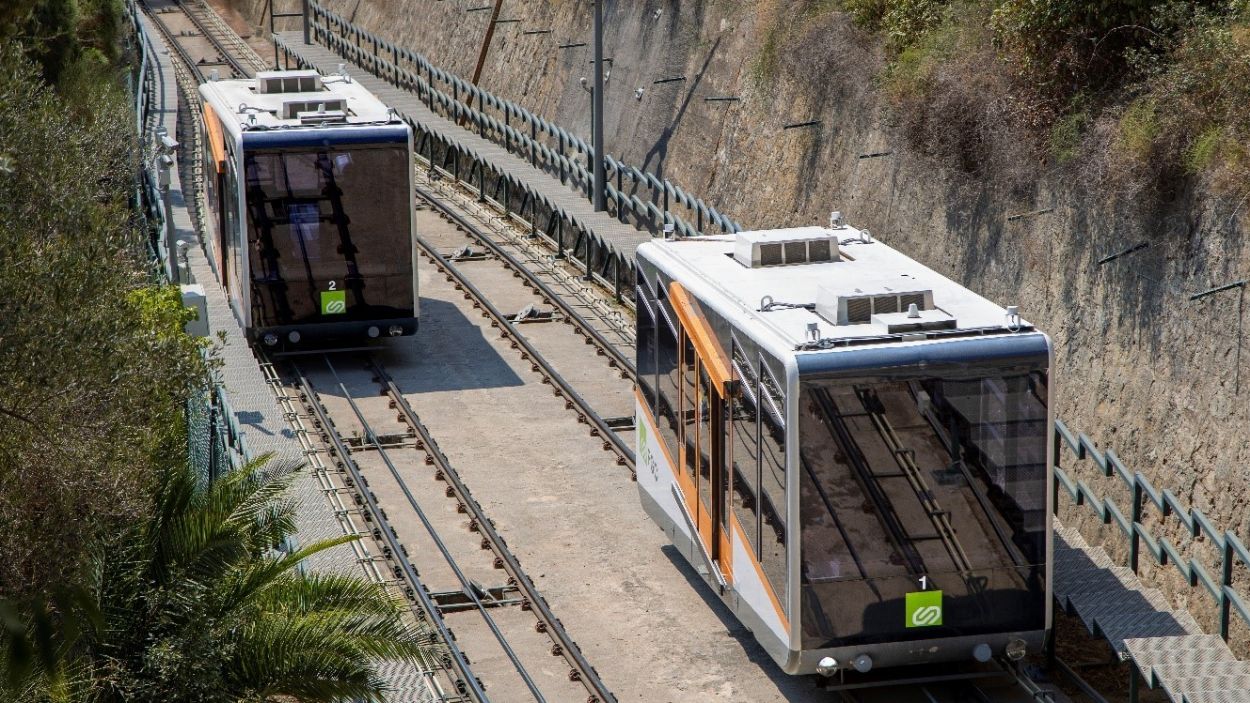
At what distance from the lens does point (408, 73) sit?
42719 millimetres

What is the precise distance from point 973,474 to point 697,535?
290 centimetres

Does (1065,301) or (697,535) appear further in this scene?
(1065,301)

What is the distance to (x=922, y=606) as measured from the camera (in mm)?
11008

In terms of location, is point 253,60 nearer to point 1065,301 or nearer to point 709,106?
point 709,106

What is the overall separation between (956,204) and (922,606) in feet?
33.2

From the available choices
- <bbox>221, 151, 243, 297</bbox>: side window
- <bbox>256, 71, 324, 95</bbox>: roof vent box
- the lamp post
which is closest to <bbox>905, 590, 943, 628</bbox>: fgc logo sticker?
<bbox>221, 151, 243, 297</bbox>: side window

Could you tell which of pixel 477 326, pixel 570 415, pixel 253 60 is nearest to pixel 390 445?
pixel 570 415

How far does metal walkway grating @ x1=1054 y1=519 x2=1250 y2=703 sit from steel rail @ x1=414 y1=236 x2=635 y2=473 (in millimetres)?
5680

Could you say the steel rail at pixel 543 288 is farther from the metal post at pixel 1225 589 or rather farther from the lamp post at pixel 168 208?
the metal post at pixel 1225 589

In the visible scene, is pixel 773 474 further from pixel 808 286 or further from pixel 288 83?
pixel 288 83

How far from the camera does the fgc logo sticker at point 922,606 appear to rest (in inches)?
433

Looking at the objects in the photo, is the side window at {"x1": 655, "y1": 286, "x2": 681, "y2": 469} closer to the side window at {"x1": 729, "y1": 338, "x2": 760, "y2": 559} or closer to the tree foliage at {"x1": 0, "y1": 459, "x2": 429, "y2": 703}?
the side window at {"x1": 729, "y1": 338, "x2": 760, "y2": 559}

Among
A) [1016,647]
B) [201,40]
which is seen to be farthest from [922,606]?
[201,40]

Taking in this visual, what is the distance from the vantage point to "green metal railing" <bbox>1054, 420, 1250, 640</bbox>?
1221cm
